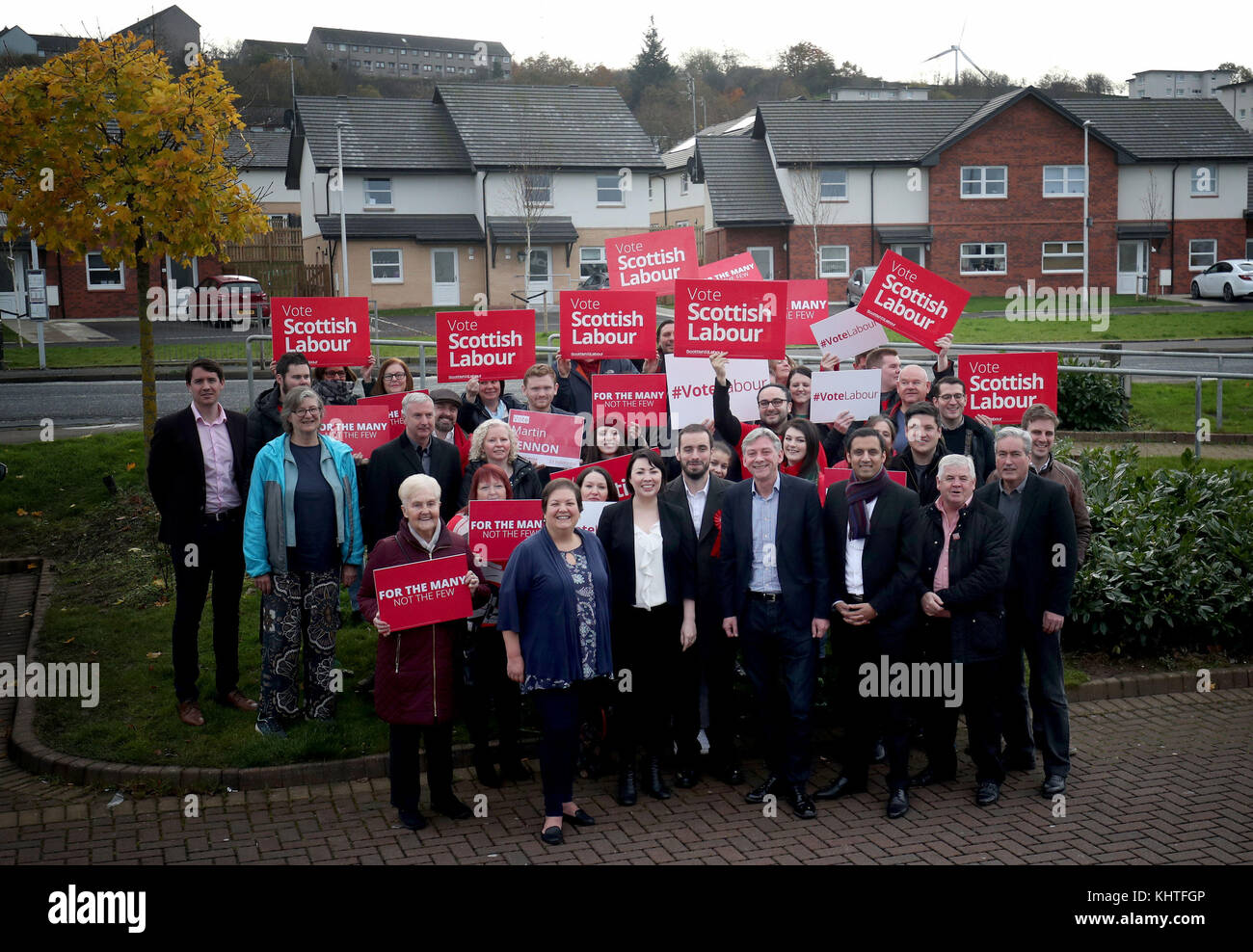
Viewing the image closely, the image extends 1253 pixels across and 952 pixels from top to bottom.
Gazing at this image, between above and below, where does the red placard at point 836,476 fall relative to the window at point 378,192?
below

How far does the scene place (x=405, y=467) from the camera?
8.21m

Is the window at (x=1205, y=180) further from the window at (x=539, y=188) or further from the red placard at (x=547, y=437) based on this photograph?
the red placard at (x=547, y=437)

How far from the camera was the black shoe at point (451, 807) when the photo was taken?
6980 mm

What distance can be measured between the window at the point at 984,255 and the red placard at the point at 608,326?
43.9m

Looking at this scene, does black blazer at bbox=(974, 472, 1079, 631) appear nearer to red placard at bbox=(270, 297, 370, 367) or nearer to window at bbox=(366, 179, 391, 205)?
red placard at bbox=(270, 297, 370, 367)

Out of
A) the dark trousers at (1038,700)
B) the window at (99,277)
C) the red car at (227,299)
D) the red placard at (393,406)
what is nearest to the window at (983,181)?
the red car at (227,299)

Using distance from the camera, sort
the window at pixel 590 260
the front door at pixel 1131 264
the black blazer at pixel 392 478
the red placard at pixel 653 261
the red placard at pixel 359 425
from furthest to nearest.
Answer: the front door at pixel 1131 264
the window at pixel 590 260
the red placard at pixel 653 261
the red placard at pixel 359 425
the black blazer at pixel 392 478

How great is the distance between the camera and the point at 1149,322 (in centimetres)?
3575

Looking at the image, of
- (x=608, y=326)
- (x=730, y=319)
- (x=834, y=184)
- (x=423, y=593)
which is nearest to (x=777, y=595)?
(x=423, y=593)

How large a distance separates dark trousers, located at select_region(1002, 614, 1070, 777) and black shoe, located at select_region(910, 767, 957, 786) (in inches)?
20.3

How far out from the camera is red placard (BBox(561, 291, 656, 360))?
33.2ft

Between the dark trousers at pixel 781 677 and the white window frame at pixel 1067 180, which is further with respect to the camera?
the white window frame at pixel 1067 180

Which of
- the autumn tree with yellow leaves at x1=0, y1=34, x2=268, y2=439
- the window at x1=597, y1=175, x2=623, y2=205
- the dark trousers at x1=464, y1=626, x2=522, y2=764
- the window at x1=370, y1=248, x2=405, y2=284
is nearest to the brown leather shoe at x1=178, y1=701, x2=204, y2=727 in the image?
the dark trousers at x1=464, y1=626, x2=522, y2=764

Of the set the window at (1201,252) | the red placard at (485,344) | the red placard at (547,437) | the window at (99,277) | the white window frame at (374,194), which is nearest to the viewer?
the red placard at (547,437)
